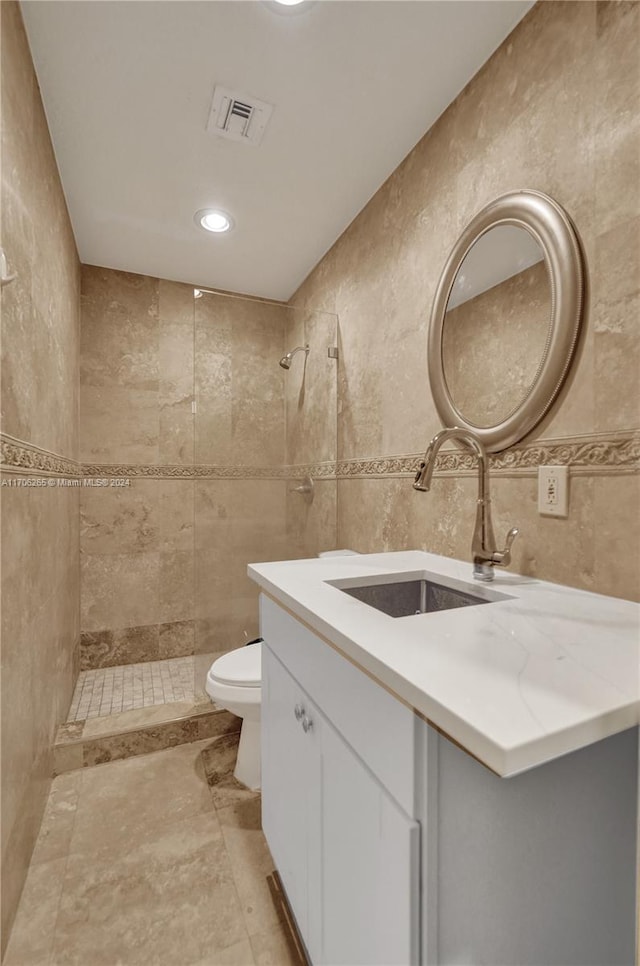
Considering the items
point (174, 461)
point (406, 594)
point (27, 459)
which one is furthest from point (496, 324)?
point (174, 461)

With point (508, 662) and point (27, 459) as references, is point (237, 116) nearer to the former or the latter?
point (27, 459)

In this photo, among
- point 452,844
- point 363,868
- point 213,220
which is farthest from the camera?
point 213,220

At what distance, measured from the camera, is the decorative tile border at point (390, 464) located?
0.89 metres

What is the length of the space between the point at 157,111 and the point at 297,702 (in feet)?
6.01

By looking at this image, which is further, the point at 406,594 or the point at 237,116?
the point at 237,116

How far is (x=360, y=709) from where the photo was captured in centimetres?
67

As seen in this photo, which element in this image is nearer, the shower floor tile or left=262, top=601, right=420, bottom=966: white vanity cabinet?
left=262, top=601, right=420, bottom=966: white vanity cabinet

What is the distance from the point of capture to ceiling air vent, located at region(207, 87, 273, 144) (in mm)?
1359

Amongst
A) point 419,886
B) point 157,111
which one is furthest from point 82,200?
point 419,886

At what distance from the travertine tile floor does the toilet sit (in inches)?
3.1

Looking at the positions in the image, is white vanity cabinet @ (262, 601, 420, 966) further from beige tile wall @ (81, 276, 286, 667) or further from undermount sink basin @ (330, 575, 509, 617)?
beige tile wall @ (81, 276, 286, 667)

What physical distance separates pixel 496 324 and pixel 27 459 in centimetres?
141

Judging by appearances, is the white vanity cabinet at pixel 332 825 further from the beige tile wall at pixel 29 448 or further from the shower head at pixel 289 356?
the shower head at pixel 289 356

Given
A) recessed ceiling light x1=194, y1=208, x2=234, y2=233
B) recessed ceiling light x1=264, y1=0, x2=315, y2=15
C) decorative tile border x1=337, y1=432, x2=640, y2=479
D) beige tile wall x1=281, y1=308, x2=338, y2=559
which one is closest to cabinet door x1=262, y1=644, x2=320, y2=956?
decorative tile border x1=337, y1=432, x2=640, y2=479
